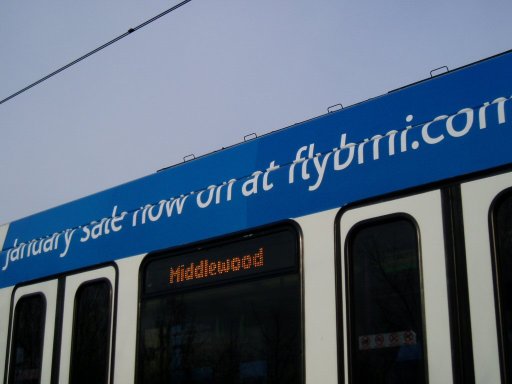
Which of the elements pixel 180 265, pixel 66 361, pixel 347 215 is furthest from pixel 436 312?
pixel 66 361

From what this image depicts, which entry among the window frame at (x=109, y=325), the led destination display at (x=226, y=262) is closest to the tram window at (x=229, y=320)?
the led destination display at (x=226, y=262)

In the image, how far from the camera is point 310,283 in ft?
16.5

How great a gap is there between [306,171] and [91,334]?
2.60 metres

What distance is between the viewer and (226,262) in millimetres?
5766

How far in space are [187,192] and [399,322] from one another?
7.89ft

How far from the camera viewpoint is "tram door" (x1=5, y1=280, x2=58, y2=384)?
7.25 metres

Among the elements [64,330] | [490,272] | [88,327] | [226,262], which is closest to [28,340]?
[64,330]

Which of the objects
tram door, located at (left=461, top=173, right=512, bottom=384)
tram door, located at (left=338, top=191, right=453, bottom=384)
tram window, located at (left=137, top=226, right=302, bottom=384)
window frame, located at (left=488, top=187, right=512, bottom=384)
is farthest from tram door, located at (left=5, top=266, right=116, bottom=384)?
window frame, located at (left=488, top=187, right=512, bottom=384)

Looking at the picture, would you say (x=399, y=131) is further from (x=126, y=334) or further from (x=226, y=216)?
(x=126, y=334)

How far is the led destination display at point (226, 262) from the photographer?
535 cm

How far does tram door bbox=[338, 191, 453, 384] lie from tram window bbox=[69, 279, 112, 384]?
8.45ft

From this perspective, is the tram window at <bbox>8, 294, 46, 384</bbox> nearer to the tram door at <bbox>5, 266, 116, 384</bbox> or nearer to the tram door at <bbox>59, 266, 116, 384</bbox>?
the tram door at <bbox>5, 266, 116, 384</bbox>

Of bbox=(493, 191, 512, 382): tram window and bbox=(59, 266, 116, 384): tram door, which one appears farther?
bbox=(59, 266, 116, 384): tram door

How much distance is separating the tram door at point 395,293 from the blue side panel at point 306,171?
0.65ft
